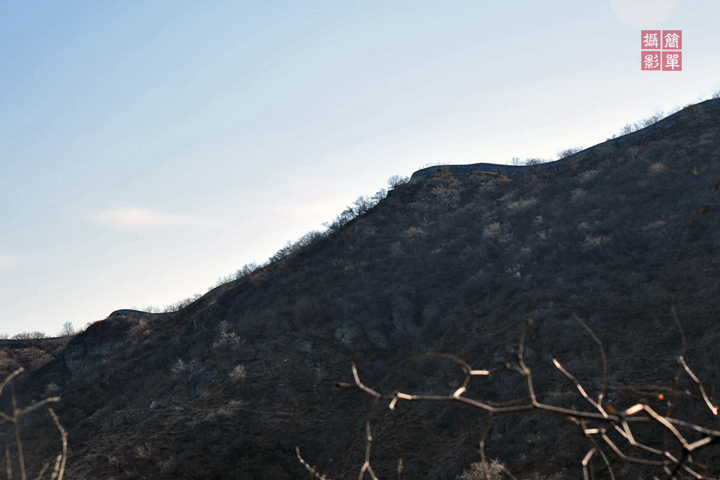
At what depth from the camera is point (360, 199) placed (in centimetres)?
4200

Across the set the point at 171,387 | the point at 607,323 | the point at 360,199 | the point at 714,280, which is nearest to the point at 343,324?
the point at 171,387

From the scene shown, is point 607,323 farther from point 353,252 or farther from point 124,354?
point 124,354

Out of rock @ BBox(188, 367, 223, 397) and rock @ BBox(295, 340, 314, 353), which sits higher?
rock @ BBox(295, 340, 314, 353)

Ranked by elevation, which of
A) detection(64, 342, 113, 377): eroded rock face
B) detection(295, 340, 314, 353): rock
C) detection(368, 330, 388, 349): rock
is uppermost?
detection(368, 330, 388, 349): rock

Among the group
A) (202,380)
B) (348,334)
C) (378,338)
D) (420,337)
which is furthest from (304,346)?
(420,337)

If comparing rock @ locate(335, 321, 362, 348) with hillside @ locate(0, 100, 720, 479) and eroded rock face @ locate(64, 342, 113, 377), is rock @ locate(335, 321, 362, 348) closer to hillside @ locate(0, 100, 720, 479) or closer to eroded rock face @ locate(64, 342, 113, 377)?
hillside @ locate(0, 100, 720, 479)

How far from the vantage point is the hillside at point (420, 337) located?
46.4 feet

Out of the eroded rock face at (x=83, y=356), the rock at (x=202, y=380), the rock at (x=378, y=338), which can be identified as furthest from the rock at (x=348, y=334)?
the eroded rock face at (x=83, y=356)

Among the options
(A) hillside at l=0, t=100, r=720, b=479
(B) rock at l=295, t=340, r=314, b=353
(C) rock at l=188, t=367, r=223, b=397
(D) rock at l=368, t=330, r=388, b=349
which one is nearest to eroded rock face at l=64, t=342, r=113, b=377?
(A) hillside at l=0, t=100, r=720, b=479

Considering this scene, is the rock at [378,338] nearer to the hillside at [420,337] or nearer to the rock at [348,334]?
the hillside at [420,337]

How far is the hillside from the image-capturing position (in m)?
14.1

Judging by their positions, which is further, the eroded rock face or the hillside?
the eroded rock face

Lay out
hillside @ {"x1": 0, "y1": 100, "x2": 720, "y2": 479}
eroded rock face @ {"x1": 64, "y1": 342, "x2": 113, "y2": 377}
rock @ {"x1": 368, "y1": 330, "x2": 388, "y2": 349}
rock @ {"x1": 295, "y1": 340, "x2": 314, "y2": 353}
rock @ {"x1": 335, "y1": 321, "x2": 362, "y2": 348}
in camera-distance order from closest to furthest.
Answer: hillside @ {"x1": 0, "y1": 100, "x2": 720, "y2": 479}, rock @ {"x1": 368, "y1": 330, "x2": 388, "y2": 349}, rock @ {"x1": 295, "y1": 340, "x2": 314, "y2": 353}, rock @ {"x1": 335, "y1": 321, "x2": 362, "y2": 348}, eroded rock face @ {"x1": 64, "y1": 342, "x2": 113, "y2": 377}

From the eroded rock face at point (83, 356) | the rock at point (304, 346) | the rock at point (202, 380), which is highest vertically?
the rock at point (304, 346)
